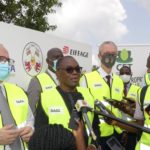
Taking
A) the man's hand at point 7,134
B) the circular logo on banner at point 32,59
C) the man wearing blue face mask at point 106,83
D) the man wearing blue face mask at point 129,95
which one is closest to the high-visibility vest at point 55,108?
the man's hand at point 7,134

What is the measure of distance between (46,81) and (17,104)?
5.83 feet

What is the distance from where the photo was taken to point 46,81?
5.46 m

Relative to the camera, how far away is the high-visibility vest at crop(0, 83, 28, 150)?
11.9 feet

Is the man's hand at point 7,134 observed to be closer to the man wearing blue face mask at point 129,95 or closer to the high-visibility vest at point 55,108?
the high-visibility vest at point 55,108

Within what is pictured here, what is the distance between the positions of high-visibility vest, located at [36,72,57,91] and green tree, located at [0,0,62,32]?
10.1 meters

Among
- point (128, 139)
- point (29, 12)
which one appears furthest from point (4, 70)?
point (29, 12)

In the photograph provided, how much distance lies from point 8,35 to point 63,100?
1643 mm

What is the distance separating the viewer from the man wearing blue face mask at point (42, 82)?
5117 millimetres

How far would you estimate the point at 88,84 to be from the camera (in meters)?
4.96

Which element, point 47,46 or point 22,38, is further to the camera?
point 47,46

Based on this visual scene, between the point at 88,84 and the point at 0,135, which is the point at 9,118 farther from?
the point at 88,84

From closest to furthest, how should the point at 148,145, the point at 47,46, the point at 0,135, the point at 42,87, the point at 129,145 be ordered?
1. the point at 0,135
2. the point at 148,145
3. the point at 129,145
4. the point at 42,87
5. the point at 47,46

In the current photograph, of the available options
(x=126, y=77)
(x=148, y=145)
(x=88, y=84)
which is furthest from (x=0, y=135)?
(x=126, y=77)

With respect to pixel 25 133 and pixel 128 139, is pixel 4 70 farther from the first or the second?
pixel 128 139
